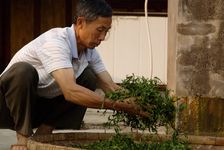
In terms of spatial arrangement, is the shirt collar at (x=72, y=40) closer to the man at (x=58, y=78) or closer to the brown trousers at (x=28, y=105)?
the man at (x=58, y=78)

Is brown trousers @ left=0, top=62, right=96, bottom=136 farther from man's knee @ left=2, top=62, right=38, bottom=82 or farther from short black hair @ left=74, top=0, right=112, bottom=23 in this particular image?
short black hair @ left=74, top=0, right=112, bottom=23

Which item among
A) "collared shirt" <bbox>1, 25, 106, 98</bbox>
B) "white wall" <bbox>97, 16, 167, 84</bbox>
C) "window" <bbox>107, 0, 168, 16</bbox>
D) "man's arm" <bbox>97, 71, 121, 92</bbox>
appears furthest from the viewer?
"window" <bbox>107, 0, 168, 16</bbox>

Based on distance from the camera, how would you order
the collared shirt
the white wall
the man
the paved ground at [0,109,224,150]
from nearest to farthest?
the man → the collared shirt → the paved ground at [0,109,224,150] → the white wall

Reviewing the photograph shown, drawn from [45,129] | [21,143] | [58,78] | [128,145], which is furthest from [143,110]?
[45,129]

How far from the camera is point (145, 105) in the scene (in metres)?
4.04

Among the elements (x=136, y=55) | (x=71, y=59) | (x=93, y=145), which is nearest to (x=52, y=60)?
(x=71, y=59)

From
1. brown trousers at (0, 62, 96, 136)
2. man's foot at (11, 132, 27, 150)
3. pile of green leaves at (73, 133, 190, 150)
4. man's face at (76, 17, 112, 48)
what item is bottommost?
man's foot at (11, 132, 27, 150)

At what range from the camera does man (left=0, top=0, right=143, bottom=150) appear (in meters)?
4.13

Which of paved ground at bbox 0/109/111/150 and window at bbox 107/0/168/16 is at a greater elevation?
window at bbox 107/0/168/16

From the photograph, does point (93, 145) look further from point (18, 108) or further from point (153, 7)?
point (153, 7)

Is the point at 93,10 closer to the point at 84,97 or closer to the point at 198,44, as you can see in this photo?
the point at 84,97

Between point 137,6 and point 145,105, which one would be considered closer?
point 145,105

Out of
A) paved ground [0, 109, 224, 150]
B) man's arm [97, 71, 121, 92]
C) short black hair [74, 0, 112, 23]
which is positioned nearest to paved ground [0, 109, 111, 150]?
paved ground [0, 109, 224, 150]

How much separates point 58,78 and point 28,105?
0.56 meters
